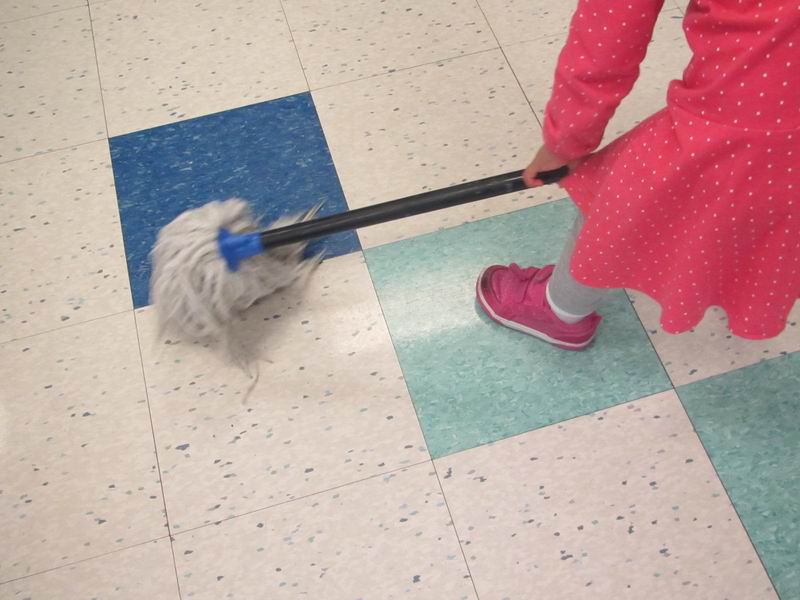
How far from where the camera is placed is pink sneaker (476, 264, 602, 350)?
112cm

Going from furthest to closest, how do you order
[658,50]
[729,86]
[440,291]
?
[658,50]
[440,291]
[729,86]

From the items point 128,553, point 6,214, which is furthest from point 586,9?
point 6,214

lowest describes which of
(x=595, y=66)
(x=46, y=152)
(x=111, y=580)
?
(x=111, y=580)

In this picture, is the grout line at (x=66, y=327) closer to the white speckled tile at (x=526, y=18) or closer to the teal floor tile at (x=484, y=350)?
the teal floor tile at (x=484, y=350)

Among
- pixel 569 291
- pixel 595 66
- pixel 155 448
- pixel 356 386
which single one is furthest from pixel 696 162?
pixel 155 448

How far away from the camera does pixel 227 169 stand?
1.34 meters

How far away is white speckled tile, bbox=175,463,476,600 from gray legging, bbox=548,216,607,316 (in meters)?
0.31

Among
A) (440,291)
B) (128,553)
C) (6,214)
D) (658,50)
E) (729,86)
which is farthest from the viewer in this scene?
(658,50)

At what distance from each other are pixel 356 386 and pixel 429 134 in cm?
49

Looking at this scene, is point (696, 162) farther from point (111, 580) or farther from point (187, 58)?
point (187, 58)

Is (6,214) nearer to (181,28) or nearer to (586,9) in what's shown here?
(181,28)

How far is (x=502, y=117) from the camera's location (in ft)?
4.50

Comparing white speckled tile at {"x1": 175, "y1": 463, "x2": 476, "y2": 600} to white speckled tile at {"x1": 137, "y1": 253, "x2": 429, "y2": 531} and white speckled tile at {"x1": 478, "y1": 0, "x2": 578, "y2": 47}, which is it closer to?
white speckled tile at {"x1": 137, "y1": 253, "x2": 429, "y2": 531}

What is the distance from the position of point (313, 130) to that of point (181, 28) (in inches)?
15.7
